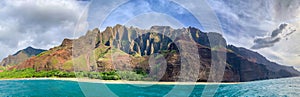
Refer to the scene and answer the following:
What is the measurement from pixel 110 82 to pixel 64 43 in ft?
277

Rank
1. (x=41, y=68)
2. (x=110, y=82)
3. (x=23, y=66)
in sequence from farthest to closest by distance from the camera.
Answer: (x=23, y=66) < (x=41, y=68) < (x=110, y=82)

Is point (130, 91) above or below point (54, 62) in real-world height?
below

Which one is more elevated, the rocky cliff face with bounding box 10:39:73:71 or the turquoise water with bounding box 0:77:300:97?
the rocky cliff face with bounding box 10:39:73:71

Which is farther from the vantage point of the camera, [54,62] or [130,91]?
[54,62]

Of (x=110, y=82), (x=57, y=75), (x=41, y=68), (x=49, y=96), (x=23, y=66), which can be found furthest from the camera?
(x=23, y=66)

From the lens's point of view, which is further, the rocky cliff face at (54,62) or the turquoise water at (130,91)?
the rocky cliff face at (54,62)

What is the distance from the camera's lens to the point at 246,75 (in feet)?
412

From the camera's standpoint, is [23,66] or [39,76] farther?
[23,66]

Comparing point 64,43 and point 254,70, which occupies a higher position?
point 64,43

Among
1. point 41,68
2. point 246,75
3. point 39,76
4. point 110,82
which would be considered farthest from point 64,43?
point 246,75

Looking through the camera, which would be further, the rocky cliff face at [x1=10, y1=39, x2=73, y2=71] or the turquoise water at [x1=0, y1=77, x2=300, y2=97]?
the rocky cliff face at [x1=10, y1=39, x2=73, y2=71]

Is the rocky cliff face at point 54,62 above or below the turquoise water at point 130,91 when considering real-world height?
above

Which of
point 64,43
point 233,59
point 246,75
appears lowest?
point 246,75

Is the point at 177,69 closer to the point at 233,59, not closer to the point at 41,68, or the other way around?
the point at 41,68
